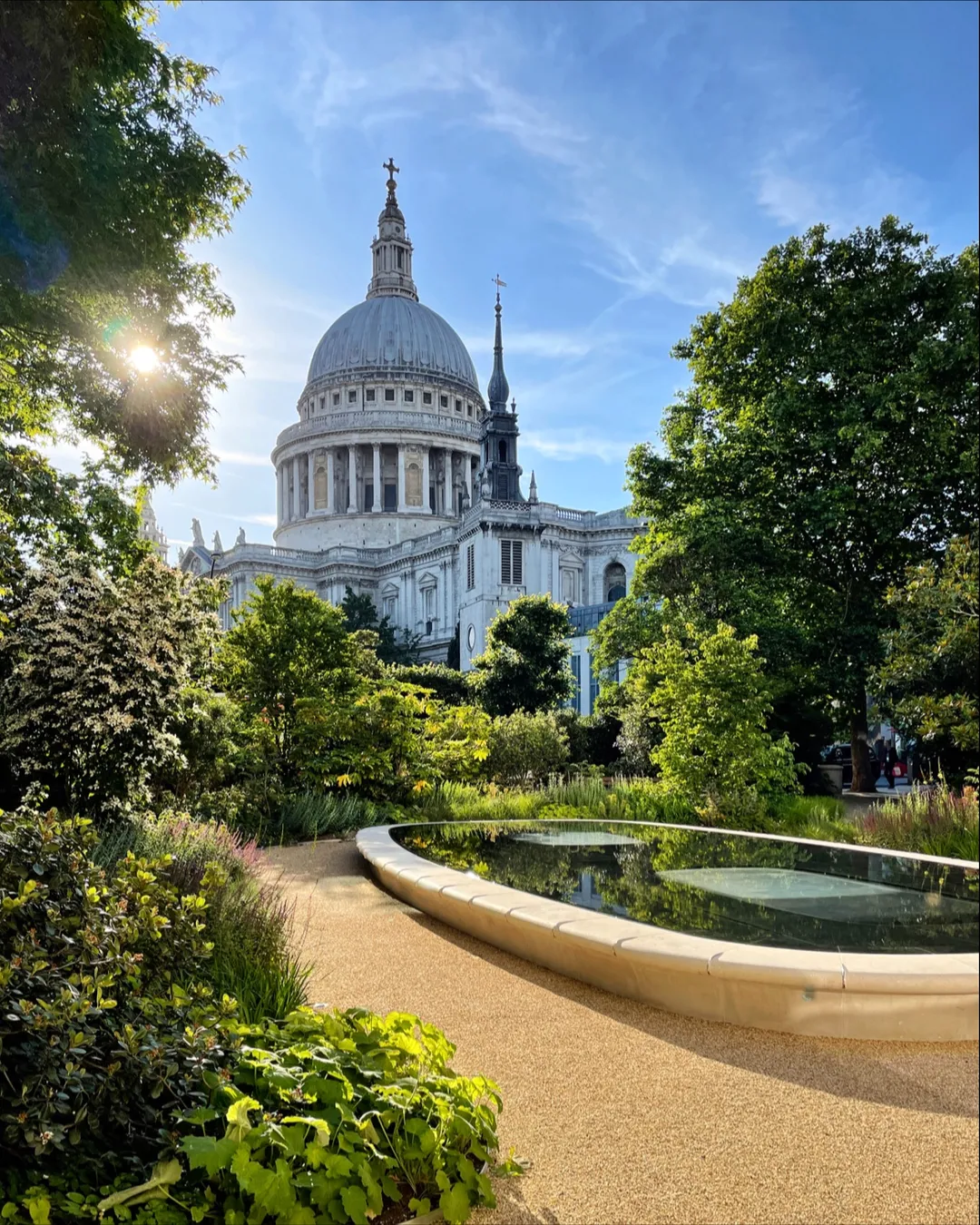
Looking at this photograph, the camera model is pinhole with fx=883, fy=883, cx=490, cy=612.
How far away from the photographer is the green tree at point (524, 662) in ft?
87.8

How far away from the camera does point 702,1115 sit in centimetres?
302

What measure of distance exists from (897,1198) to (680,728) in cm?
878

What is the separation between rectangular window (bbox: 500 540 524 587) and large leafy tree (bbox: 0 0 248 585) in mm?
44633

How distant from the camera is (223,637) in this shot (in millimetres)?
13992

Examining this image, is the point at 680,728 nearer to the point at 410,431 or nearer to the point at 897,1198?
the point at 897,1198

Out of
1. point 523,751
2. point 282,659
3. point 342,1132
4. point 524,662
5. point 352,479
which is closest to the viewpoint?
point 342,1132

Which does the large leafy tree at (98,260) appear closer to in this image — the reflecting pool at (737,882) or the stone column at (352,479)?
the reflecting pool at (737,882)

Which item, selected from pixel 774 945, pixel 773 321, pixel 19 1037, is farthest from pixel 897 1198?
pixel 773 321

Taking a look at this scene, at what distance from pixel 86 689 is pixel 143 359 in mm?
3313

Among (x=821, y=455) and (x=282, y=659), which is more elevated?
(x=821, y=455)

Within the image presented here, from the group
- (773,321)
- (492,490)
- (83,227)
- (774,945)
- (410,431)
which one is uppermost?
(410,431)

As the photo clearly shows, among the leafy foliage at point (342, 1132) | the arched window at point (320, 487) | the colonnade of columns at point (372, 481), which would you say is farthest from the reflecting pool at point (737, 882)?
the arched window at point (320, 487)

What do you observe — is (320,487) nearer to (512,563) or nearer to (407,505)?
(407,505)

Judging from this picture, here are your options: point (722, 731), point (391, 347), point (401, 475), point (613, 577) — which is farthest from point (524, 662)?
point (391, 347)
